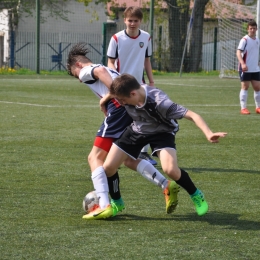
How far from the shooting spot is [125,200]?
6.53m

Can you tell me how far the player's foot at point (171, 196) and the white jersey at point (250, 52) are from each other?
9565 millimetres

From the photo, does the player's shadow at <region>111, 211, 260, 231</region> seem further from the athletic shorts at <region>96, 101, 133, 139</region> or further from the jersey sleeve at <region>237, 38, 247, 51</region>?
the jersey sleeve at <region>237, 38, 247, 51</region>

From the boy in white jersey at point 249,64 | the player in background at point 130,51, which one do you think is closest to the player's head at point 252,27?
the boy in white jersey at point 249,64

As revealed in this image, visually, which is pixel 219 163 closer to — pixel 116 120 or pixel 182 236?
pixel 116 120

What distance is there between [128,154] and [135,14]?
2.29 metres

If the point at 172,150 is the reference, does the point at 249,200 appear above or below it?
below

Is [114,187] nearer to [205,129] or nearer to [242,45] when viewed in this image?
[205,129]

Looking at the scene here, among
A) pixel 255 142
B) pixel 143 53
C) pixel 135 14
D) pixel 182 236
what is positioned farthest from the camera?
pixel 255 142

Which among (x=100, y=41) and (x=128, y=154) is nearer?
(x=128, y=154)

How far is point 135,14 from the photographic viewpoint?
303 inches

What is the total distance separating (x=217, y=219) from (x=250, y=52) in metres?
10.2

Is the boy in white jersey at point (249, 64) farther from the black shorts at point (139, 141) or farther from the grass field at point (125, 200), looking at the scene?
the black shorts at point (139, 141)

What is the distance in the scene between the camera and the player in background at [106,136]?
5.93 m

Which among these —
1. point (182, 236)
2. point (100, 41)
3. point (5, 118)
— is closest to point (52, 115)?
point (5, 118)
